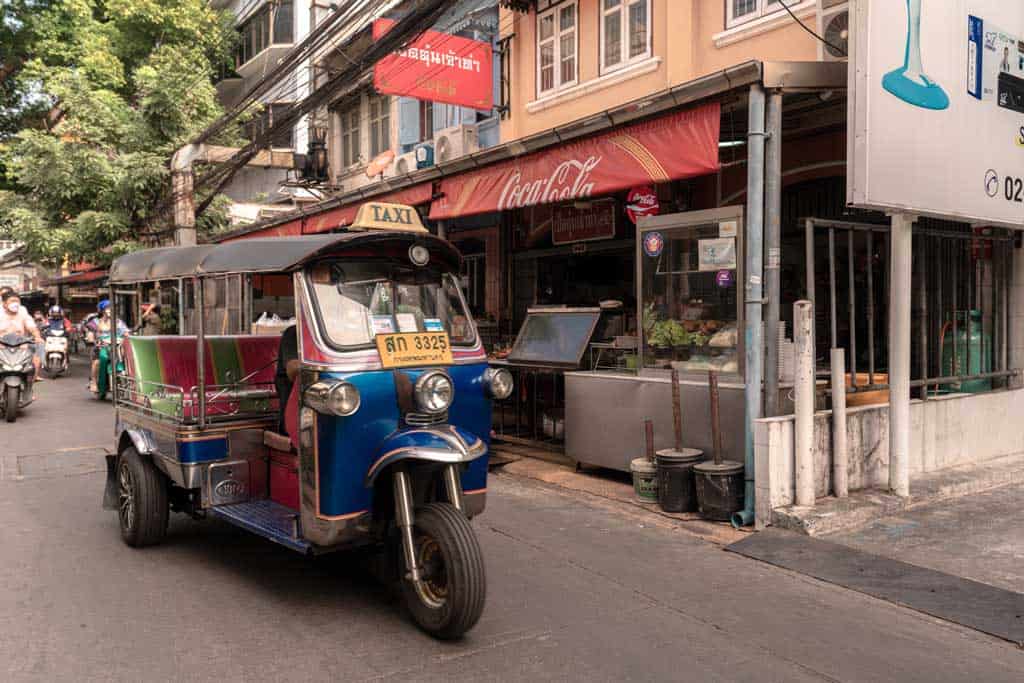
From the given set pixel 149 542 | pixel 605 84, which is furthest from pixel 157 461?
pixel 605 84

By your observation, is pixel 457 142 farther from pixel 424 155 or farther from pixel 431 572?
pixel 431 572

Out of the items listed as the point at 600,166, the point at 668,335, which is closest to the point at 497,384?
the point at 668,335

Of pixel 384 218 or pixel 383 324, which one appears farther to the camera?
pixel 384 218

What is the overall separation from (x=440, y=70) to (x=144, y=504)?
9094mm

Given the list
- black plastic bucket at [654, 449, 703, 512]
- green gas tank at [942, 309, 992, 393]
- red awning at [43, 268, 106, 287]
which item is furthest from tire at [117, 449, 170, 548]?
red awning at [43, 268, 106, 287]

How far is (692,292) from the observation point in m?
7.47

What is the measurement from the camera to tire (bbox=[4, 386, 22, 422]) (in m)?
12.1

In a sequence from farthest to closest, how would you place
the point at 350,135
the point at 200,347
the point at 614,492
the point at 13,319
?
the point at 350,135
the point at 13,319
the point at 614,492
the point at 200,347

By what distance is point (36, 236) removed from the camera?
1906cm

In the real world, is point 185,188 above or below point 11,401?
above

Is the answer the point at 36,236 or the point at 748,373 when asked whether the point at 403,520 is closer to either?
the point at 748,373

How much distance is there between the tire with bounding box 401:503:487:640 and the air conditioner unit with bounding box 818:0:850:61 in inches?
274

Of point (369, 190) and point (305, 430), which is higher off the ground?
point (369, 190)

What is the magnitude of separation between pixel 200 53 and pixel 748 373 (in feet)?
67.3
